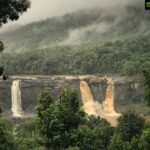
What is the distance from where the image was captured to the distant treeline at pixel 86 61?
445ft

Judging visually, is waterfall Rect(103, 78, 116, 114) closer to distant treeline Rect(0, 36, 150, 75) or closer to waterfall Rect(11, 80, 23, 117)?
distant treeline Rect(0, 36, 150, 75)

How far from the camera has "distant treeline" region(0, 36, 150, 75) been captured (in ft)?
445

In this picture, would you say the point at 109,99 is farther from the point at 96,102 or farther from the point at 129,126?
the point at 129,126

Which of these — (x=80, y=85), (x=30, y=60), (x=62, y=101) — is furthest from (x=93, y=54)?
(x=62, y=101)

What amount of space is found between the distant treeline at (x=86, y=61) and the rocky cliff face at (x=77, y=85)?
32.9 ft

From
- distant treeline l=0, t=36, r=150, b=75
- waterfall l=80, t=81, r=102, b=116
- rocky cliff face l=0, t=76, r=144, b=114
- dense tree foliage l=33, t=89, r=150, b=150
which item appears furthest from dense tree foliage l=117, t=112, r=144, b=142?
distant treeline l=0, t=36, r=150, b=75

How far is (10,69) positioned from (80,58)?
1730cm

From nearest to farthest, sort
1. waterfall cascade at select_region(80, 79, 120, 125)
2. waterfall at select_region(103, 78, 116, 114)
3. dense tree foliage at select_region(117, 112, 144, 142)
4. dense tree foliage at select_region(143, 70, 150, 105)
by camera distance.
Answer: dense tree foliage at select_region(143, 70, 150, 105) < dense tree foliage at select_region(117, 112, 144, 142) < waterfall at select_region(103, 78, 116, 114) < waterfall cascade at select_region(80, 79, 120, 125)

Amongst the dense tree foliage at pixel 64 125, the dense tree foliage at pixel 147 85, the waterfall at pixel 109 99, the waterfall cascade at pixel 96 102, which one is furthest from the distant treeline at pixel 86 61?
the dense tree foliage at pixel 147 85

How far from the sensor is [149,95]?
38812mm

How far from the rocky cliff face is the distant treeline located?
10.0m

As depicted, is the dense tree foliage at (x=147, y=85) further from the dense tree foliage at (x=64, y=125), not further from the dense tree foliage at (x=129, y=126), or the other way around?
the dense tree foliage at (x=129, y=126)

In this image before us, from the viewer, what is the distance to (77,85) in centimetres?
11931

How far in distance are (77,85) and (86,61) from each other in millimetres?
21575
